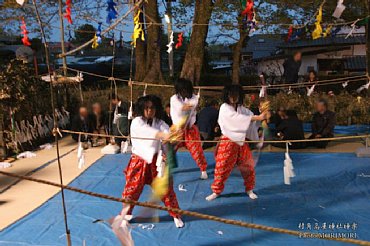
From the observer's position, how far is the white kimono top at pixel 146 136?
11.6 feet

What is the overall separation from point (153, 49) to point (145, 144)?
874 centimetres

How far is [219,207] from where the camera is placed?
4.23m

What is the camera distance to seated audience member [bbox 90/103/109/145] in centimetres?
539

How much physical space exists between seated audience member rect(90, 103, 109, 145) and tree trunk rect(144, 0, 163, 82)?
4.71 metres

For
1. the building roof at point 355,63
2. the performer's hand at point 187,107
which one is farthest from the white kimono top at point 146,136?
the building roof at point 355,63

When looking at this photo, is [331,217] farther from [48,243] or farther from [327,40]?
[327,40]

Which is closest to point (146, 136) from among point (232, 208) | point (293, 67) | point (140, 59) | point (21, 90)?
point (232, 208)

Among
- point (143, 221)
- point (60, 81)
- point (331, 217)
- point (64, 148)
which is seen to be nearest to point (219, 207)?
point (143, 221)

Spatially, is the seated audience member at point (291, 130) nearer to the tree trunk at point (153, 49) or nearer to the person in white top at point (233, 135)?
the person in white top at point (233, 135)

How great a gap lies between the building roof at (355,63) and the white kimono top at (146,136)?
44.7ft

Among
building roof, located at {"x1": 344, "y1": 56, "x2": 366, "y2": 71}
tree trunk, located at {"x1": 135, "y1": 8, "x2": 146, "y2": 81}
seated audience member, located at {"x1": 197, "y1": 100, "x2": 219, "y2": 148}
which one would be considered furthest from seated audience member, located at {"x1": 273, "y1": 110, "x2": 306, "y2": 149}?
building roof, located at {"x1": 344, "y1": 56, "x2": 366, "y2": 71}

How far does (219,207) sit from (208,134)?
247 cm

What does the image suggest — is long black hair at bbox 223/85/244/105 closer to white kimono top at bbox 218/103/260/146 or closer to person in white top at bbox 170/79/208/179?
white kimono top at bbox 218/103/260/146

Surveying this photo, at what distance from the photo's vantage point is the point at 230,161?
4.25m
